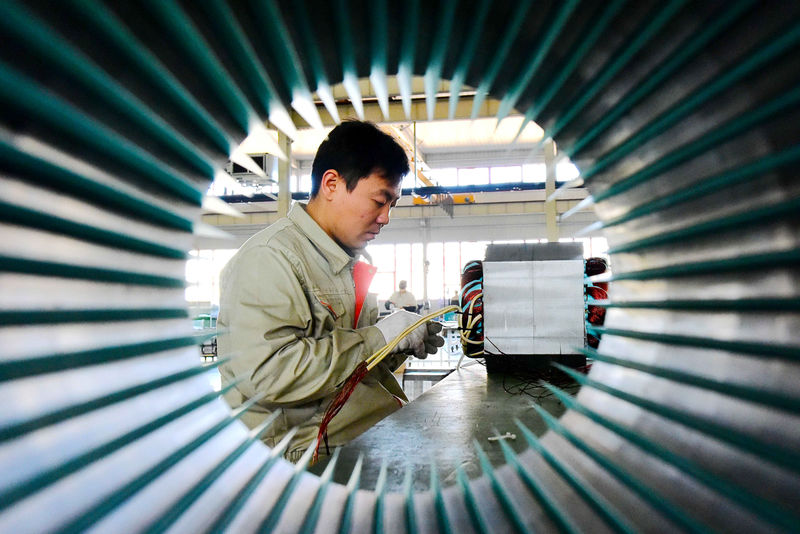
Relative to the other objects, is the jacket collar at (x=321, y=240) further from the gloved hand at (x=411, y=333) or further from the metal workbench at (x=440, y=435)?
the metal workbench at (x=440, y=435)

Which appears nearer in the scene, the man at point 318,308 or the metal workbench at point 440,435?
the metal workbench at point 440,435

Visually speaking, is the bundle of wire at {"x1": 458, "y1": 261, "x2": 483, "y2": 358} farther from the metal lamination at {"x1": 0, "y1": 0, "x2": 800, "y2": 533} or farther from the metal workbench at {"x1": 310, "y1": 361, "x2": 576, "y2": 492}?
the metal lamination at {"x1": 0, "y1": 0, "x2": 800, "y2": 533}

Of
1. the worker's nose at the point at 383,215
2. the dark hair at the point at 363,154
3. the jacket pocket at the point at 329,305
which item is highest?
the dark hair at the point at 363,154

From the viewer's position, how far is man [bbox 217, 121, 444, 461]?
109cm

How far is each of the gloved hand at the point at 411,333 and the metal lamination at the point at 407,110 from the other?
2.76 feet

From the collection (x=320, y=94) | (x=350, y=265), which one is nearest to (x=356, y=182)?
(x=350, y=265)

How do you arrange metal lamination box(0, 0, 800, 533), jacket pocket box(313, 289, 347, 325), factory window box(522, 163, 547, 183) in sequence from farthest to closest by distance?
factory window box(522, 163, 547, 183) < jacket pocket box(313, 289, 347, 325) < metal lamination box(0, 0, 800, 533)

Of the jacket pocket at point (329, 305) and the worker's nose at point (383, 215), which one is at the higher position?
the worker's nose at point (383, 215)

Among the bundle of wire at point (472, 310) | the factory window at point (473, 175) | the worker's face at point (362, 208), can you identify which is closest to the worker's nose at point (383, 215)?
the worker's face at point (362, 208)

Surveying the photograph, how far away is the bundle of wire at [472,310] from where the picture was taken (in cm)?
198

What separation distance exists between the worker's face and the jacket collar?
0.17 ft

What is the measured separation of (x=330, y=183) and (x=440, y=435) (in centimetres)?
77

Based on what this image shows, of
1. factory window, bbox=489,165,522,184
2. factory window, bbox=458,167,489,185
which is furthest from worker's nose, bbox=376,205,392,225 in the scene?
factory window, bbox=489,165,522,184

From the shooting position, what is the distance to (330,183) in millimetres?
1410
